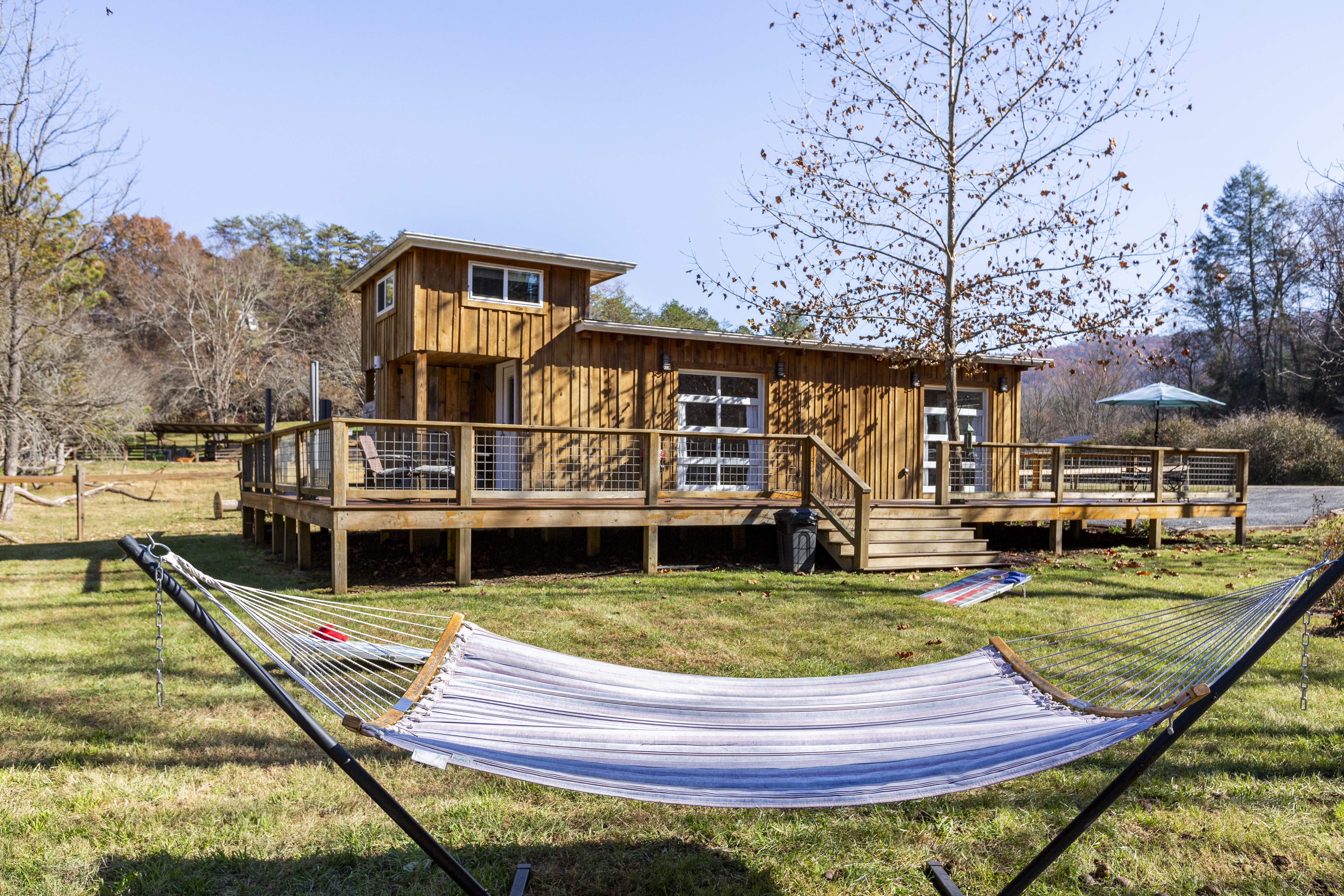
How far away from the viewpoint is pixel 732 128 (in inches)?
532

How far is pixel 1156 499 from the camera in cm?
1228

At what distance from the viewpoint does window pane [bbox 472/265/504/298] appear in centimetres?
1157

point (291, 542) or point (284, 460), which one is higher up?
point (284, 460)

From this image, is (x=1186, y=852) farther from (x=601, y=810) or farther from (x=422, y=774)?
(x=422, y=774)

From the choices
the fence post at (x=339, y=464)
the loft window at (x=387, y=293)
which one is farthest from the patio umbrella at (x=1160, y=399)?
the fence post at (x=339, y=464)

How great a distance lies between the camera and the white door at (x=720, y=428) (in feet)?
40.9

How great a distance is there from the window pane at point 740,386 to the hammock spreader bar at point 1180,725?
10863 millimetres

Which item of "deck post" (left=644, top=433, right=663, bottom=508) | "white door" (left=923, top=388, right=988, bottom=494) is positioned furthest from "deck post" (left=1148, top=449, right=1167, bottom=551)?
"deck post" (left=644, top=433, right=663, bottom=508)

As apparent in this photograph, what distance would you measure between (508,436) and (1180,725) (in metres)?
10.3

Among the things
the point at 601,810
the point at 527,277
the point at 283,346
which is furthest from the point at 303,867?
the point at 283,346

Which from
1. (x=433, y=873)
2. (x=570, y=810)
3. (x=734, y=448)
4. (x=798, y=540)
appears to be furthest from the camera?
(x=734, y=448)

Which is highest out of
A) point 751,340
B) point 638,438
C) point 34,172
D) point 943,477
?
point 34,172

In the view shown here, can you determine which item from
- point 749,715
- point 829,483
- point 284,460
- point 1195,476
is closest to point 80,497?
point 284,460

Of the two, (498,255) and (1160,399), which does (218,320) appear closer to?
(498,255)
